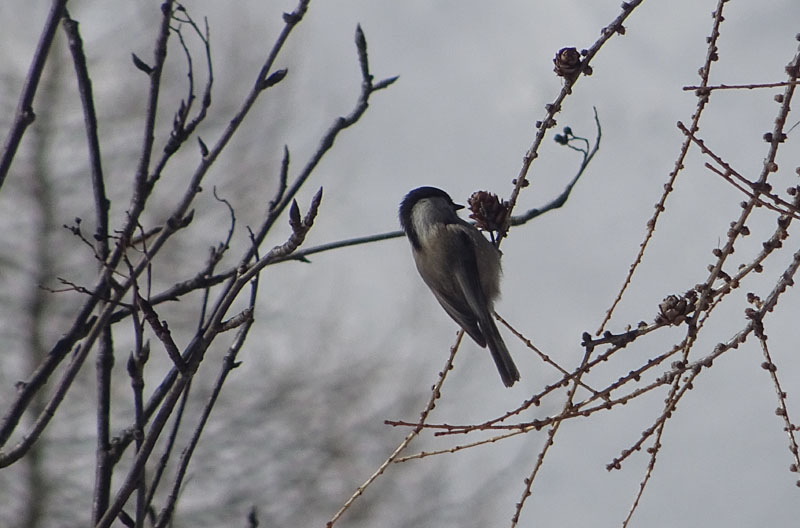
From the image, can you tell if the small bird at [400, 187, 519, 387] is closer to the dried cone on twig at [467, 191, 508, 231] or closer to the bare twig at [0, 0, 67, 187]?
the dried cone on twig at [467, 191, 508, 231]

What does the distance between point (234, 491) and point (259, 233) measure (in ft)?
26.5

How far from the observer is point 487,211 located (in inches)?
119

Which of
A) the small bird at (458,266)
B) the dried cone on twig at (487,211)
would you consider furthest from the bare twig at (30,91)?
the small bird at (458,266)

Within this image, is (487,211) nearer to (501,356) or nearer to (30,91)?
(501,356)

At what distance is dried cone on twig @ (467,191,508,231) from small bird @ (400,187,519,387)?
658 millimetres

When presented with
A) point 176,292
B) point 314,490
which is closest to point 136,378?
point 176,292

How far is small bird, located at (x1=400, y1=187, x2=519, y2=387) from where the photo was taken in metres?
3.74

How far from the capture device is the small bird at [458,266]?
374 centimetres

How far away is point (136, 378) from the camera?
5.38 feet

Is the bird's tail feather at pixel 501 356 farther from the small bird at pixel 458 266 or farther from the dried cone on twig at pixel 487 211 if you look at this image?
the dried cone on twig at pixel 487 211

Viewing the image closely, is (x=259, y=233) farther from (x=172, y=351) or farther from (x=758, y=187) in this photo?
(x=758, y=187)

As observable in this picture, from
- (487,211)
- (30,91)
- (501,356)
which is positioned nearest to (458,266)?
(501,356)

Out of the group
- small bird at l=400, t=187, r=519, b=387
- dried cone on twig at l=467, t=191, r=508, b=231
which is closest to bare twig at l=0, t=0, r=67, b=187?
dried cone on twig at l=467, t=191, r=508, b=231

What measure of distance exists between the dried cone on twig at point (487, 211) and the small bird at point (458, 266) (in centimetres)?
66
